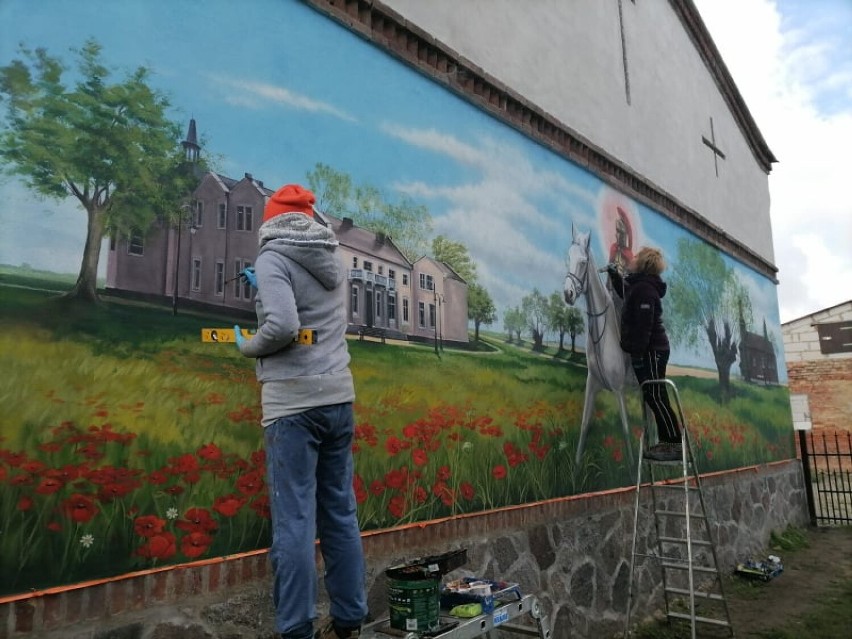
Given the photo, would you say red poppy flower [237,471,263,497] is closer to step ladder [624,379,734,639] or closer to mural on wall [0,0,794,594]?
mural on wall [0,0,794,594]

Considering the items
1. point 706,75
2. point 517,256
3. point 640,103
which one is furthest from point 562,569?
point 706,75

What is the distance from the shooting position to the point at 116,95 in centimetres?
255

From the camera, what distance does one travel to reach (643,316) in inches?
213

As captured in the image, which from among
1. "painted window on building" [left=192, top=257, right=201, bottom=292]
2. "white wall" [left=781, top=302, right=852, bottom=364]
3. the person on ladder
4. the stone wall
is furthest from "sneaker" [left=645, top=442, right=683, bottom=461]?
"white wall" [left=781, top=302, right=852, bottom=364]

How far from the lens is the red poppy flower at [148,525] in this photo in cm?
233

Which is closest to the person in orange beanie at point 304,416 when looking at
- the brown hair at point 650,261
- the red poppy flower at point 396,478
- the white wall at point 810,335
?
the red poppy flower at point 396,478

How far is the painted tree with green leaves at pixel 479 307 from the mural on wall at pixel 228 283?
0.02 meters

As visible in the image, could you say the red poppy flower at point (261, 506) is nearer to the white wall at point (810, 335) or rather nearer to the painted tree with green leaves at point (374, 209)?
the painted tree with green leaves at point (374, 209)

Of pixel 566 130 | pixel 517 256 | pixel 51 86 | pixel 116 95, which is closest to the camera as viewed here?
pixel 51 86

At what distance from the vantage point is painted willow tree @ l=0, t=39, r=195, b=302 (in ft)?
7.59

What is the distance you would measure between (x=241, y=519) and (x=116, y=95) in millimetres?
1781

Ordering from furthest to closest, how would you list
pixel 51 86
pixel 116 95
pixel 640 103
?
pixel 640 103, pixel 116 95, pixel 51 86

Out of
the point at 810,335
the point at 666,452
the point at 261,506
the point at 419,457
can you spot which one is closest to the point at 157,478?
the point at 261,506

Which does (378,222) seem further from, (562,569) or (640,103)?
(640,103)
